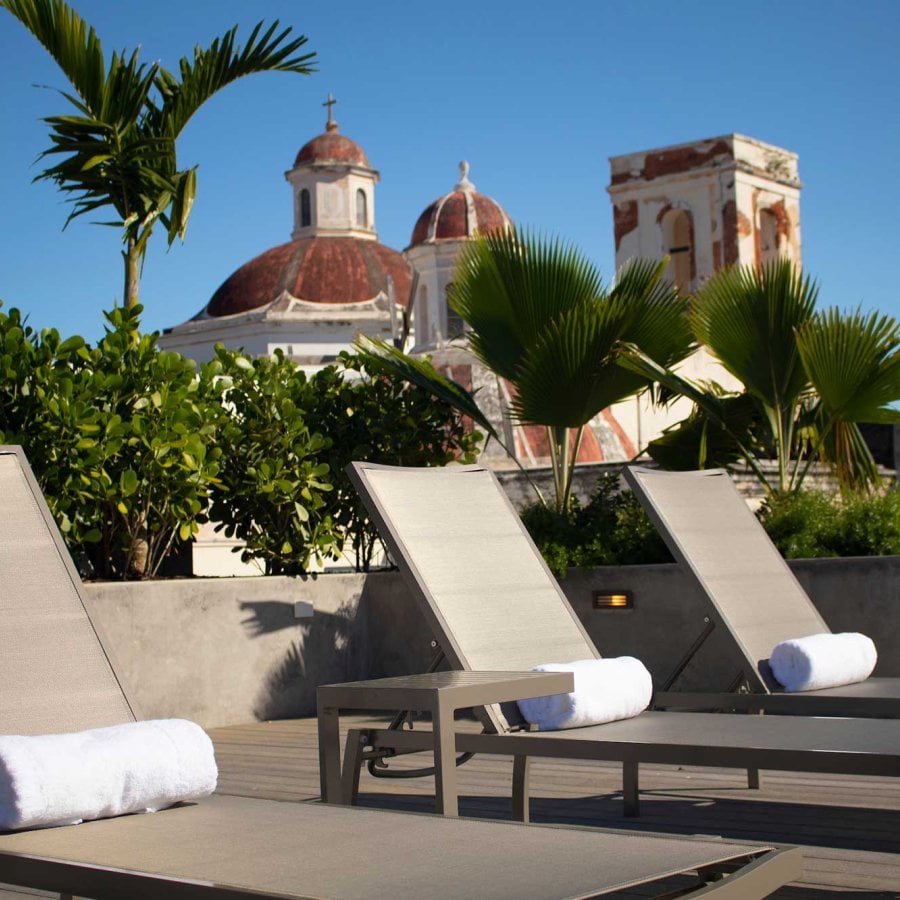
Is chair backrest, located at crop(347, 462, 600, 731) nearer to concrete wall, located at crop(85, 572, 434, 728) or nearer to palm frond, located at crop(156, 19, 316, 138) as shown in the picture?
concrete wall, located at crop(85, 572, 434, 728)

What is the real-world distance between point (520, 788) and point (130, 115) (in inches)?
218

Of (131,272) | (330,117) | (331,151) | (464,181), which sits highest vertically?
(330,117)

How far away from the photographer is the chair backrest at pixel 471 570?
177 inches

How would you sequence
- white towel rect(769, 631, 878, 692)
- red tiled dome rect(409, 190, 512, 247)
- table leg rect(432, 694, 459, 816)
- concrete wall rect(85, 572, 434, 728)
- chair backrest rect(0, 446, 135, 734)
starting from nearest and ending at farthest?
chair backrest rect(0, 446, 135, 734)
table leg rect(432, 694, 459, 816)
white towel rect(769, 631, 878, 692)
concrete wall rect(85, 572, 434, 728)
red tiled dome rect(409, 190, 512, 247)

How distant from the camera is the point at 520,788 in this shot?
164 inches

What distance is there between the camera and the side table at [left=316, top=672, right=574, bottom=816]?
11.3ft

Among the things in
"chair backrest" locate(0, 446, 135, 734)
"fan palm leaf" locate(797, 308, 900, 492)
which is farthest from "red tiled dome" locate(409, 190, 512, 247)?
"chair backrest" locate(0, 446, 135, 734)

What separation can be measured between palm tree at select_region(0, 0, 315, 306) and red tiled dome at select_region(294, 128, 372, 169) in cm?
4876

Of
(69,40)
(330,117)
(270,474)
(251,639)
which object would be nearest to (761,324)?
(270,474)

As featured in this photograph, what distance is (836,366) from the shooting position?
25.1ft

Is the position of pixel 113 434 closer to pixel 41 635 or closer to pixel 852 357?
pixel 41 635

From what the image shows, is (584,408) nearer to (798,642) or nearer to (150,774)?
(798,642)

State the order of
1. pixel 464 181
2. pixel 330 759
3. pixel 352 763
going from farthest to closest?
pixel 464 181, pixel 352 763, pixel 330 759

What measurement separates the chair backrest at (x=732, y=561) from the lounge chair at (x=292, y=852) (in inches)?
97.8
